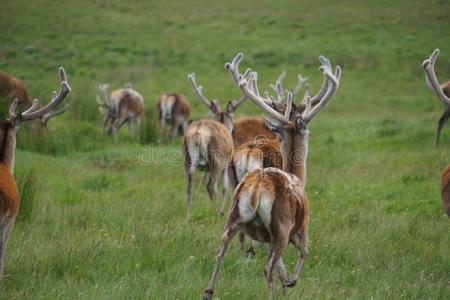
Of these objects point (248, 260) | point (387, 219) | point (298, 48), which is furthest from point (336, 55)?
point (248, 260)

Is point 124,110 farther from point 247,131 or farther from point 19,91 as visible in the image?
point 247,131

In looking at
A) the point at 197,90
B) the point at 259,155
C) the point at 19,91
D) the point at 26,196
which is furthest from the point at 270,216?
the point at 19,91

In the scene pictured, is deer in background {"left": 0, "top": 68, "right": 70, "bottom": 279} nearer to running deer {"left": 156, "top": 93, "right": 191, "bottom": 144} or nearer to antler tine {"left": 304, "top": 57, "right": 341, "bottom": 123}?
antler tine {"left": 304, "top": 57, "right": 341, "bottom": 123}

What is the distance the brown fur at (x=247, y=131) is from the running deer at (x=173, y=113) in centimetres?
A: 566

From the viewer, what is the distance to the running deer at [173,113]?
17.9 metres

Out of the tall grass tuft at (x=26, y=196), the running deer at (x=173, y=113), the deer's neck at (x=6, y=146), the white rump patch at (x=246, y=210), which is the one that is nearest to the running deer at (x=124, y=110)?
the running deer at (x=173, y=113)

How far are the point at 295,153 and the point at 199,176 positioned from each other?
674 cm

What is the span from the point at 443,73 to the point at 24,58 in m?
17.6

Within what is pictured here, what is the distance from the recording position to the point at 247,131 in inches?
478

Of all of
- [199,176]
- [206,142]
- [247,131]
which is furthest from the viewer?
[199,176]

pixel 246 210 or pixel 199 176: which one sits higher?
pixel 246 210

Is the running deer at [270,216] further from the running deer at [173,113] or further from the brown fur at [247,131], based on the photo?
the running deer at [173,113]

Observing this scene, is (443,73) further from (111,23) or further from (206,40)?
(111,23)

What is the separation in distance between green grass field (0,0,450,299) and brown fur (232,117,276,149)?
1.18m
